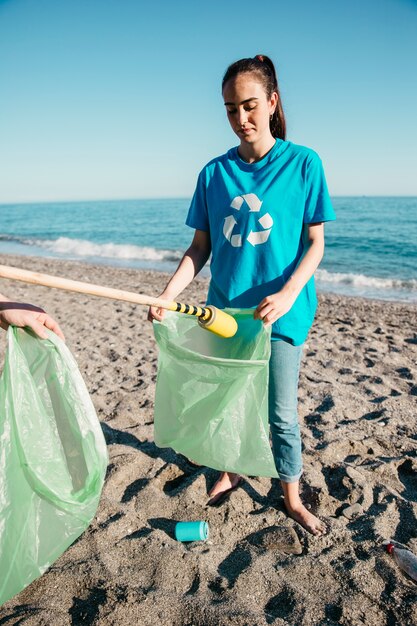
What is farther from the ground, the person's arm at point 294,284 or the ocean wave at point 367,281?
the person's arm at point 294,284

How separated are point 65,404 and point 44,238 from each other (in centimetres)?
2204

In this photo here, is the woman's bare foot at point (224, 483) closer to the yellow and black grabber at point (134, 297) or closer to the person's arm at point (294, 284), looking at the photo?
the yellow and black grabber at point (134, 297)

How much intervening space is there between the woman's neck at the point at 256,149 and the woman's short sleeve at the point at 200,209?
231 mm

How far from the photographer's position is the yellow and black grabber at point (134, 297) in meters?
1.62

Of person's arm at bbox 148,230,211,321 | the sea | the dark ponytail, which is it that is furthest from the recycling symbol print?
the sea

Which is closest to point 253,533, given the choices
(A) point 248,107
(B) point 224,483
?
(B) point 224,483

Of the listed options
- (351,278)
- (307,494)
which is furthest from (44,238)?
(307,494)

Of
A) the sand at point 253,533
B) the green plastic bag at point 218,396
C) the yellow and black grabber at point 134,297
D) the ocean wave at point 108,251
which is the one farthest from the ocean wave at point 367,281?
the yellow and black grabber at point 134,297

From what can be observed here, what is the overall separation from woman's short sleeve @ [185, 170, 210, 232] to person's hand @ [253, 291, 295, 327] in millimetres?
620

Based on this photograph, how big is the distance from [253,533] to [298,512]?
0.26m

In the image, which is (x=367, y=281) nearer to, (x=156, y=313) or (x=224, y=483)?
(x=224, y=483)

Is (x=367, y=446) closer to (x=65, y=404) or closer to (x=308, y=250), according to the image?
(x=308, y=250)

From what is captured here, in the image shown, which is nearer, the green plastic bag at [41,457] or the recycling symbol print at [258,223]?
the green plastic bag at [41,457]

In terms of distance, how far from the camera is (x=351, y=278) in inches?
429
